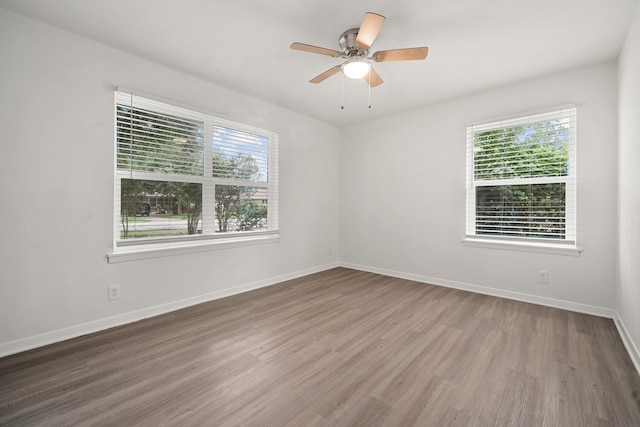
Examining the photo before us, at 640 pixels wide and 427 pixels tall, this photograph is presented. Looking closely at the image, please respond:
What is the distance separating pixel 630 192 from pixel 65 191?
4.63 m

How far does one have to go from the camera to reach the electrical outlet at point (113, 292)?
8.59 ft

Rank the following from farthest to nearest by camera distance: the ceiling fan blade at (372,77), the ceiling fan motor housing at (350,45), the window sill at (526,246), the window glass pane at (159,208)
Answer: the window sill at (526,246) → the window glass pane at (159,208) → the ceiling fan blade at (372,77) → the ceiling fan motor housing at (350,45)

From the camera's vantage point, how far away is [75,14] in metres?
2.17

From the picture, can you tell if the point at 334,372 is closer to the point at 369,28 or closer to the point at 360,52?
the point at 369,28

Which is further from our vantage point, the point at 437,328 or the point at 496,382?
the point at 437,328

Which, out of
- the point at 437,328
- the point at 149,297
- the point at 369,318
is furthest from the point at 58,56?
the point at 437,328

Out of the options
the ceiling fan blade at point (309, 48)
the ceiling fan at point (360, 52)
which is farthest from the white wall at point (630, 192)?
the ceiling fan blade at point (309, 48)

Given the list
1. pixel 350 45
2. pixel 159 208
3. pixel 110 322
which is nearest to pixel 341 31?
pixel 350 45

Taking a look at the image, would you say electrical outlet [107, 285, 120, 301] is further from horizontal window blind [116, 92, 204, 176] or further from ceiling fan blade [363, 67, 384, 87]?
ceiling fan blade [363, 67, 384, 87]

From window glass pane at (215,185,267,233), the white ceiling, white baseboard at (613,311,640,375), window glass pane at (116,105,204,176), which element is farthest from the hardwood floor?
the white ceiling

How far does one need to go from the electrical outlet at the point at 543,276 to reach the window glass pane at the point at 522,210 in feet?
1.38

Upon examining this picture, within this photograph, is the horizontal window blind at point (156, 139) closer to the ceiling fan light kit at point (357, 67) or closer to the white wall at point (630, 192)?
the ceiling fan light kit at point (357, 67)

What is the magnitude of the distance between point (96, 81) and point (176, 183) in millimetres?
1128

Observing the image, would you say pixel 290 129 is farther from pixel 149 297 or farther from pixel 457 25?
pixel 149 297
